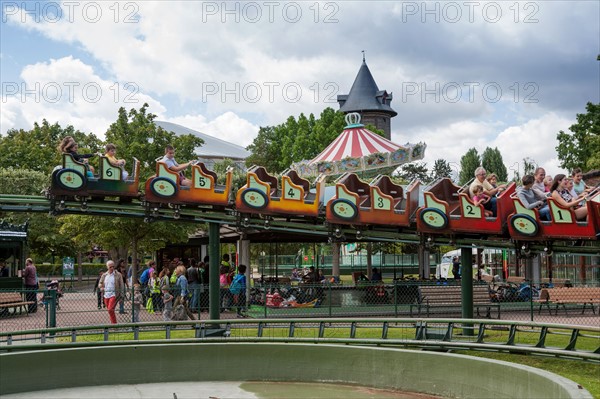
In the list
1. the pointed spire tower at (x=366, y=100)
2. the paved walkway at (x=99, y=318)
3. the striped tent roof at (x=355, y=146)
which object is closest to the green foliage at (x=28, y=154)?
the striped tent roof at (x=355, y=146)

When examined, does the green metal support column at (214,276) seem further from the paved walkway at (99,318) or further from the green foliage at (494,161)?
the green foliage at (494,161)

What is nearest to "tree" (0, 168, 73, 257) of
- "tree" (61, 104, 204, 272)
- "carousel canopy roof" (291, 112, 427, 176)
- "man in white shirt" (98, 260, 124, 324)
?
"tree" (61, 104, 204, 272)

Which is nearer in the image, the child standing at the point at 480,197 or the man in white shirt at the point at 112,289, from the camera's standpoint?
the child standing at the point at 480,197

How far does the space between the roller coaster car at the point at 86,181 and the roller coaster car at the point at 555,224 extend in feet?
24.0

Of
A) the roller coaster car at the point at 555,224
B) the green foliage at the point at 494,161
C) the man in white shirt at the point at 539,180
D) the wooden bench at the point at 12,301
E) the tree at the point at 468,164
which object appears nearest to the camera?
the roller coaster car at the point at 555,224

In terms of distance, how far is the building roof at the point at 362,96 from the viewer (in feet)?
352

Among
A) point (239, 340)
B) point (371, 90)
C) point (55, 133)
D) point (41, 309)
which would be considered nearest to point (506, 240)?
point (239, 340)

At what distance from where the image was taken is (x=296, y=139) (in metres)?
63.8

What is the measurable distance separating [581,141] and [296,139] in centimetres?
2465

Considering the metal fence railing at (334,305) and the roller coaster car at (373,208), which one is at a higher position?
the roller coaster car at (373,208)

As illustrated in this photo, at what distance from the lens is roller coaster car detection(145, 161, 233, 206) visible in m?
15.5

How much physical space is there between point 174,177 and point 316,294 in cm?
592

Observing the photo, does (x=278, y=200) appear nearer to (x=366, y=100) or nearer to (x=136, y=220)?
(x=136, y=220)

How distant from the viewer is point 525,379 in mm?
9477
